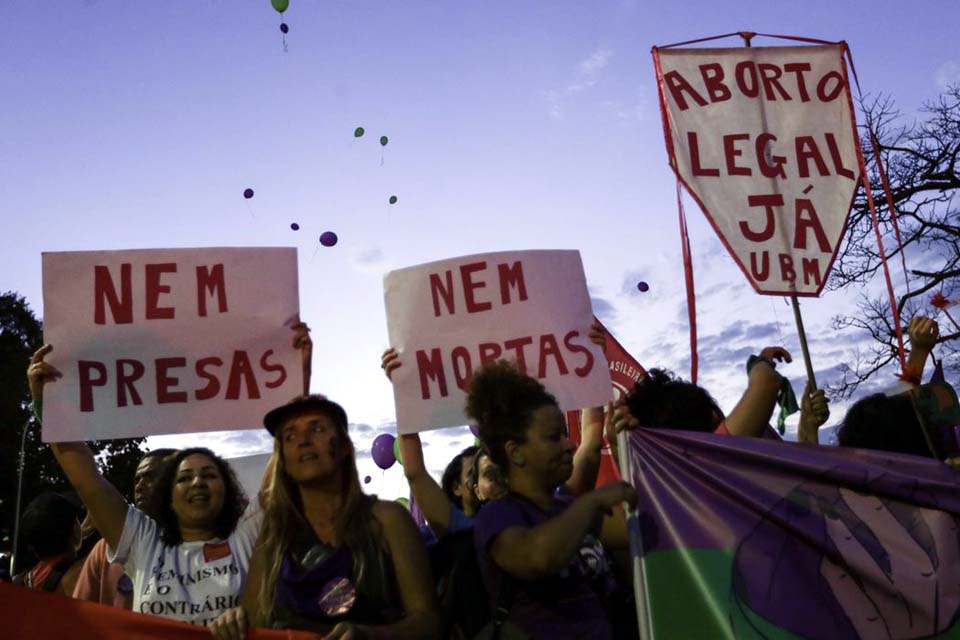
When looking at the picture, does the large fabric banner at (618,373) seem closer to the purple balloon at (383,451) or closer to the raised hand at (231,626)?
the purple balloon at (383,451)

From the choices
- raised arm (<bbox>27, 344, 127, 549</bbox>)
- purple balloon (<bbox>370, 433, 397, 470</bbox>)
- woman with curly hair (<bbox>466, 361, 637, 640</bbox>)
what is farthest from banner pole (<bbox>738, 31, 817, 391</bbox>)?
purple balloon (<bbox>370, 433, 397, 470</bbox>)

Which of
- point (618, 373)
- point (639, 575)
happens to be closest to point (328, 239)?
point (618, 373)

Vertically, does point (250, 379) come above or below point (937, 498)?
above

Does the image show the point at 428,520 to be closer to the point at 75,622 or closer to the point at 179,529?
the point at 179,529

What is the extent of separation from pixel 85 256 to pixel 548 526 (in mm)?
2418

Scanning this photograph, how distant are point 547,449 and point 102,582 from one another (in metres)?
2.35

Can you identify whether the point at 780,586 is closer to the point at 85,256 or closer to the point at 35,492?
the point at 85,256

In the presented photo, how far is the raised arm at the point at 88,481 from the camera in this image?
12.0 feet

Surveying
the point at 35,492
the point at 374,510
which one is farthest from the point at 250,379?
the point at 35,492

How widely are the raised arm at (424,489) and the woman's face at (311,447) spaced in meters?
0.40

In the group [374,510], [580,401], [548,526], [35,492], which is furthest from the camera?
[35,492]

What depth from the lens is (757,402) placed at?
3.75m

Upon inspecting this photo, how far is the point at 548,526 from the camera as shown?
2732mm

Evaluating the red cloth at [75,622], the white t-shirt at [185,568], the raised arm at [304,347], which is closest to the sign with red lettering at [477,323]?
the raised arm at [304,347]
